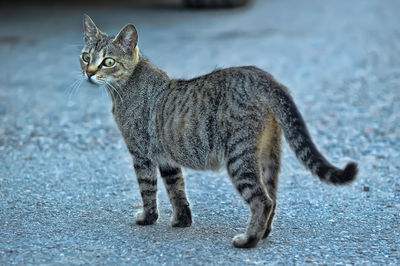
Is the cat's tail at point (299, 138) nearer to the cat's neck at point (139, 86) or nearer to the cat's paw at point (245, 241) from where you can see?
the cat's paw at point (245, 241)

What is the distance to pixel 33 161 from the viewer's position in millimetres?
6414

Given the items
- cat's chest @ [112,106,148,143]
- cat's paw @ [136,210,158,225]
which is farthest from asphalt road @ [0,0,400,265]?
cat's chest @ [112,106,148,143]

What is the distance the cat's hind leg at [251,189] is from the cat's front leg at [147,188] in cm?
78

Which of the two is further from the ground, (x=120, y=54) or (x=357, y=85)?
(x=120, y=54)

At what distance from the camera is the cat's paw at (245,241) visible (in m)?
4.29

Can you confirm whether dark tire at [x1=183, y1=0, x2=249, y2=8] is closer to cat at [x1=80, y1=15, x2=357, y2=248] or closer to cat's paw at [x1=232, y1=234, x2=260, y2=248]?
cat at [x1=80, y1=15, x2=357, y2=248]

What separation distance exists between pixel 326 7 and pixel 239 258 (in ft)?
44.5

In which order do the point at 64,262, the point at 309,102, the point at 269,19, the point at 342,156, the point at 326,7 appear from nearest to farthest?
1. the point at 64,262
2. the point at 342,156
3. the point at 309,102
4. the point at 269,19
5. the point at 326,7

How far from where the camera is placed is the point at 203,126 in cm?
443

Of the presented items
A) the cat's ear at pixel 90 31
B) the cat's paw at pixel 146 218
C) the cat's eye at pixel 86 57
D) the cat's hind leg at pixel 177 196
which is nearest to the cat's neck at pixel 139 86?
the cat's eye at pixel 86 57

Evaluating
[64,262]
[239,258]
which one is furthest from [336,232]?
[64,262]

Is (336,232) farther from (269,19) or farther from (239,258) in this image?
(269,19)

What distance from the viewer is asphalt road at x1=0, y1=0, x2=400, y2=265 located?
4.35m

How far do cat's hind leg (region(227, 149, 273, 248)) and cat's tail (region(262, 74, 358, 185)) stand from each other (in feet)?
0.92
